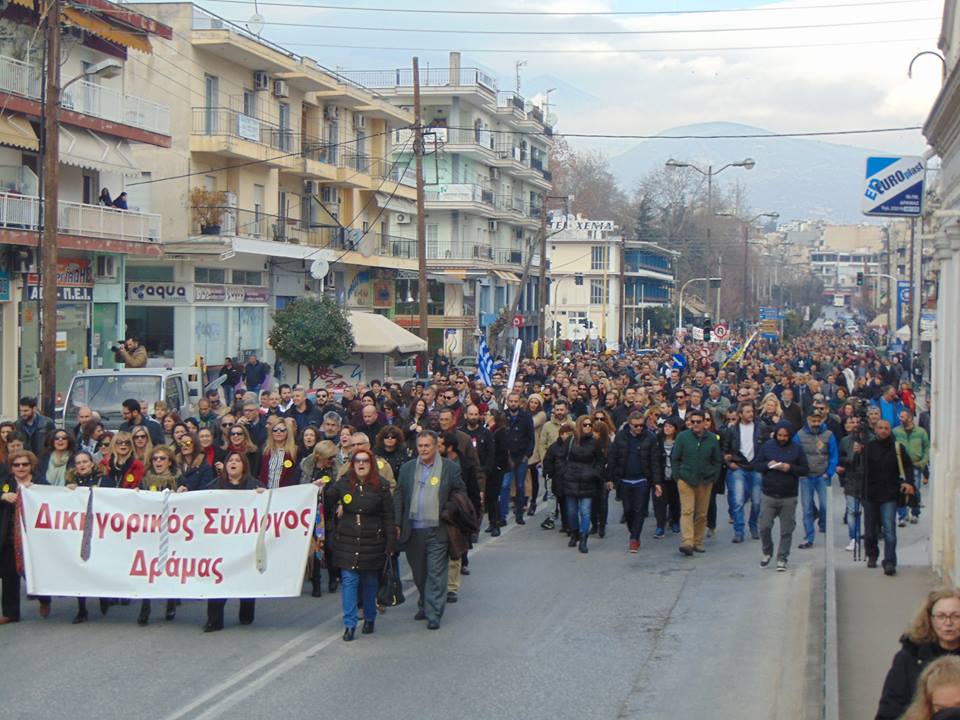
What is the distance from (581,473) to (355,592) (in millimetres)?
5522

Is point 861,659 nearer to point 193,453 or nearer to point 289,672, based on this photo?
point 289,672

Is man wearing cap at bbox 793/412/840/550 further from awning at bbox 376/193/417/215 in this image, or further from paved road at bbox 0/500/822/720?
awning at bbox 376/193/417/215

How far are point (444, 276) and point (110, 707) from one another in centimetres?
5425

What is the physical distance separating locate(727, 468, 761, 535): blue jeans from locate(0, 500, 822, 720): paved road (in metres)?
2.49

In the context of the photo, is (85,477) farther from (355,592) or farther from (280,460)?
(355,592)

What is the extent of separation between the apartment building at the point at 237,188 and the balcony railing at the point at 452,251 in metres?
17.1

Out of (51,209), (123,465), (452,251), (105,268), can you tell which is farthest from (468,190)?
(123,465)

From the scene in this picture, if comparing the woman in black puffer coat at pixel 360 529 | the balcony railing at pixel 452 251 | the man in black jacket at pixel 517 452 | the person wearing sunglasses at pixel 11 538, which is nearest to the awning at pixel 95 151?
the man in black jacket at pixel 517 452

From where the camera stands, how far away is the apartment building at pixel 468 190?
66.8 m

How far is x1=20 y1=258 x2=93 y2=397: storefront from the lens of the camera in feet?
98.8

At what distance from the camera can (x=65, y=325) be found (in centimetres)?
3169

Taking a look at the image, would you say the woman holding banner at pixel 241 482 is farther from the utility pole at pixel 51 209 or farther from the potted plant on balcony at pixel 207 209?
the potted plant on balcony at pixel 207 209

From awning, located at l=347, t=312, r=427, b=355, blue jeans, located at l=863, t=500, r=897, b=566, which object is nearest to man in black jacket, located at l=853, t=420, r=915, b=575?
blue jeans, located at l=863, t=500, r=897, b=566

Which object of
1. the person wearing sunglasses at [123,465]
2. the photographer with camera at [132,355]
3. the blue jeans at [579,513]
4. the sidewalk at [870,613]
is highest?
the photographer with camera at [132,355]
